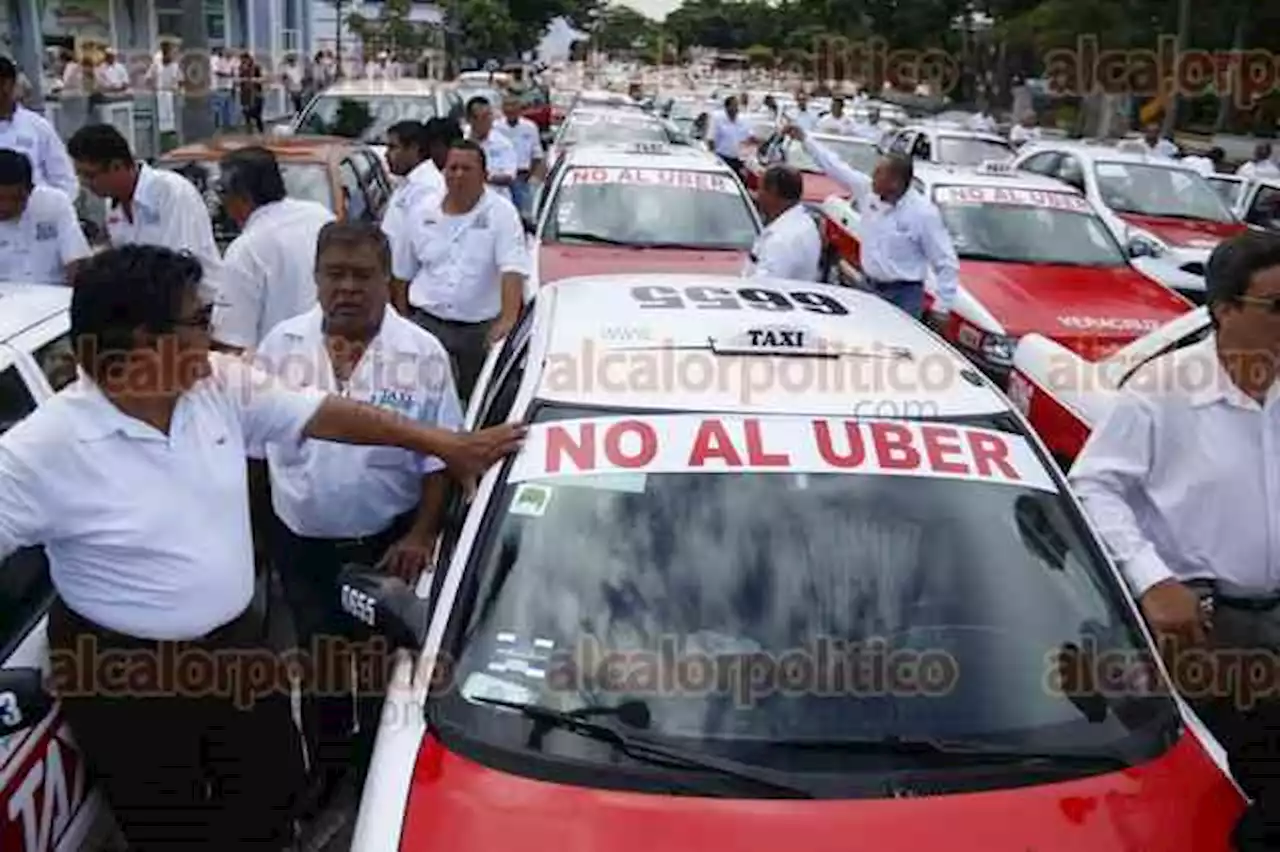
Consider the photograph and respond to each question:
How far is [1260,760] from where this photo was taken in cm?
322

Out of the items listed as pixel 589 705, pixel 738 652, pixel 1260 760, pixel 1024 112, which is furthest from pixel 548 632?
pixel 1024 112

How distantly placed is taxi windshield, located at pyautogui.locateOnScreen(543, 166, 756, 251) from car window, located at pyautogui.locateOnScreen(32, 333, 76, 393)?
5.04 metres

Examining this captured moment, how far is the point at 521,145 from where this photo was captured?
15320 millimetres

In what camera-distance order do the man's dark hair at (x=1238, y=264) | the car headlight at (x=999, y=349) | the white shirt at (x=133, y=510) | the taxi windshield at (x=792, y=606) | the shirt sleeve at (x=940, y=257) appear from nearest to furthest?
1. the taxi windshield at (x=792, y=606)
2. the white shirt at (x=133, y=510)
3. the man's dark hair at (x=1238, y=264)
4. the car headlight at (x=999, y=349)
5. the shirt sleeve at (x=940, y=257)

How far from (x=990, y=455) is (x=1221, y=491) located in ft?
1.83

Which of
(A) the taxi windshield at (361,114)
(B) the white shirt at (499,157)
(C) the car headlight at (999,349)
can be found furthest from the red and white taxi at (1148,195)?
(A) the taxi windshield at (361,114)

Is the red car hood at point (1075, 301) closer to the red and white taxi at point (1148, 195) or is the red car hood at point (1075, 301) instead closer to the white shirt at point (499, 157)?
the red and white taxi at point (1148, 195)

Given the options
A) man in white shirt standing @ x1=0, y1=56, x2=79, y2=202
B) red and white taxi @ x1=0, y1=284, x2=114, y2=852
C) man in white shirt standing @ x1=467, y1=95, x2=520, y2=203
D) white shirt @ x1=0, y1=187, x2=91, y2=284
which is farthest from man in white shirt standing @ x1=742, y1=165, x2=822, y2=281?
man in white shirt standing @ x1=467, y1=95, x2=520, y2=203

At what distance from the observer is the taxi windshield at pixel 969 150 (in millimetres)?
16797

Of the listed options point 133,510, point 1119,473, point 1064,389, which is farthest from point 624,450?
point 1064,389

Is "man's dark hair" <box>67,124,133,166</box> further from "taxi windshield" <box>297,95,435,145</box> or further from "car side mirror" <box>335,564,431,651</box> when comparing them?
"taxi windshield" <box>297,95,435,145</box>

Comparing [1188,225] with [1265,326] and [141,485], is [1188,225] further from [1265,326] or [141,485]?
[141,485]

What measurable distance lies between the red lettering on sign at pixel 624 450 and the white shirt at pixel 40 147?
5.13 meters

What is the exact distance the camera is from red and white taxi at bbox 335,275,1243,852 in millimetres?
2535
